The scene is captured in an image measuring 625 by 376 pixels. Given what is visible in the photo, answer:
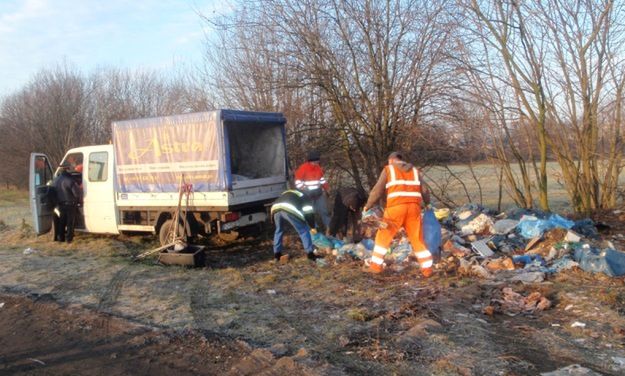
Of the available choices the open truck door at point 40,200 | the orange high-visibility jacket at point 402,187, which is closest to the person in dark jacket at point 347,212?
the orange high-visibility jacket at point 402,187

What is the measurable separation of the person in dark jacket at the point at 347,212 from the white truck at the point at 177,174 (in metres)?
1.28

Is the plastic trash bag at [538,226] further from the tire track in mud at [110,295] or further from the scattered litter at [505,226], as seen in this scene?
the tire track in mud at [110,295]

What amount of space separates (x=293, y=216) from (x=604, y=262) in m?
4.14

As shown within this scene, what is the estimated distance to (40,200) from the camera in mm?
10922

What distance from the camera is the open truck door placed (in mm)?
10836

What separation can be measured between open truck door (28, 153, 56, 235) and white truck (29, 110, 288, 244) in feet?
0.06

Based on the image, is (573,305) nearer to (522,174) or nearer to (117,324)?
(117,324)

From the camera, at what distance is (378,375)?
3.91 metres

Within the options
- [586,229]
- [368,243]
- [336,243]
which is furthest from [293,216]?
[586,229]

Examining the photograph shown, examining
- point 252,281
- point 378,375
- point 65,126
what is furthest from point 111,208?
point 65,126

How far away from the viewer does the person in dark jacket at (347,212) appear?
29.6ft

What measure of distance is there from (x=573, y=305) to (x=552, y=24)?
5890mm

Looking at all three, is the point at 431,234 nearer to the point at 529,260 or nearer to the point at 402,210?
the point at 402,210

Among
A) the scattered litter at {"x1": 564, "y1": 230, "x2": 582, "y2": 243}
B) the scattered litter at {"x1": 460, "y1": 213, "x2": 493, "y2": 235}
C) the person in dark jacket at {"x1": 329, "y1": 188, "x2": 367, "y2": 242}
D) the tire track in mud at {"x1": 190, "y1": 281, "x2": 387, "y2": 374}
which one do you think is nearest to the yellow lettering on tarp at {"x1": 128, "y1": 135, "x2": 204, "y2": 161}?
the person in dark jacket at {"x1": 329, "y1": 188, "x2": 367, "y2": 242}
